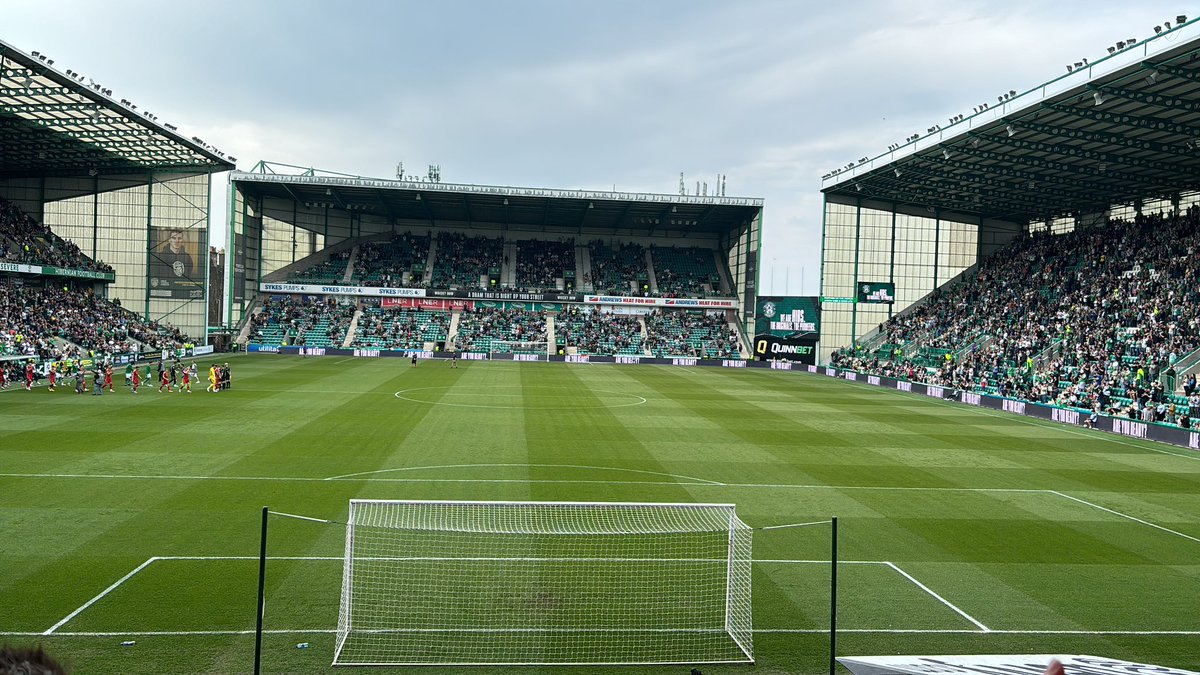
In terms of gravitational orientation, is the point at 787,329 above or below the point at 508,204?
below

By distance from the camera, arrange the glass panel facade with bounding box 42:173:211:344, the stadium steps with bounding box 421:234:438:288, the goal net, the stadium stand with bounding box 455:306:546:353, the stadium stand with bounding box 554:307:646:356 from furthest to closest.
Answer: the stadium steps with bounding box 421:234:438:288, the stadium stand with bounding box 554:307:646:356, the stadium stand with bounding box 455:306:546:353, the glass panel facade with bounding box 42:173:211:344, the goal net

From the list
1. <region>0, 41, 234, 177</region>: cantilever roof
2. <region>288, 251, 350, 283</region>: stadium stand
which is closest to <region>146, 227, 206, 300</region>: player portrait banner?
<region>0, 41, 234, 177</region>: cantilever roof

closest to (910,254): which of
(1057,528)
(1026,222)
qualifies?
(1026,222)

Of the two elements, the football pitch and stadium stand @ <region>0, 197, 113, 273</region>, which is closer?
the football pitch

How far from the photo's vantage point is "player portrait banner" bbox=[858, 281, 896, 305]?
61.4 m

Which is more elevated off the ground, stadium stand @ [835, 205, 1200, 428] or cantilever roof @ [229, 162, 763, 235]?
cantilever roof @ [229, 162, 763, 235]

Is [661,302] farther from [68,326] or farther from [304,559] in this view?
[304,559]

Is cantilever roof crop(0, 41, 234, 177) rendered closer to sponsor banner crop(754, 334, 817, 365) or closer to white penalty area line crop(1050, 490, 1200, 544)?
white penalty area line crop(1050, 490, 1200, 544)

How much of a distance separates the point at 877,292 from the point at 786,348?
29.1 ft

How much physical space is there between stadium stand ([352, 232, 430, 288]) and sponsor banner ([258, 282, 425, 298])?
2.76 feet

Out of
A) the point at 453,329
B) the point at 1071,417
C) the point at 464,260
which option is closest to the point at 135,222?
the point at 453,329

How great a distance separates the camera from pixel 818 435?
2694cm

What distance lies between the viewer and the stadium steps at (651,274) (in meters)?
76.3

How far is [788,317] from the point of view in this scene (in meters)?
66.6
